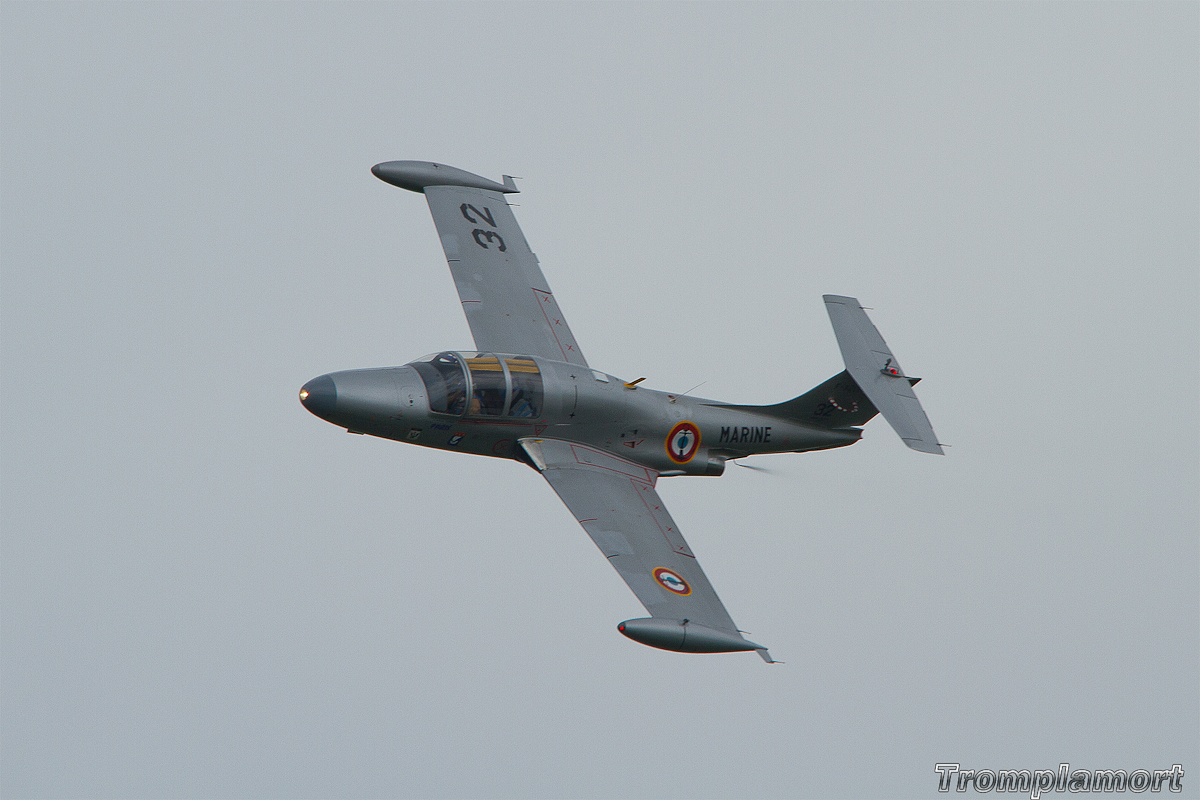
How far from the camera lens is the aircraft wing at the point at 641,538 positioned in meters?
16.8

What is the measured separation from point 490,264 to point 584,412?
3.74m

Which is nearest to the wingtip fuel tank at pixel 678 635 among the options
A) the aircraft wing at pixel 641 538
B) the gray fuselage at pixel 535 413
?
the aircraft wing at pixel 641 538

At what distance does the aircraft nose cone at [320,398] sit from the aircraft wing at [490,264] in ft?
8.97

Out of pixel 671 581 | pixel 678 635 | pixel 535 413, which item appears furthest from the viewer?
pixel 535 413

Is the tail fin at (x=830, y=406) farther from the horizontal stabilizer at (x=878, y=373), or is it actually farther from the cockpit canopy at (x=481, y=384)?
the cockpit canopy at (x=481, y=384)

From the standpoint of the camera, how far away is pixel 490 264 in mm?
21359

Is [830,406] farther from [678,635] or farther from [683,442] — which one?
[678,635]

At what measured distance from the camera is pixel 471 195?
73.7 ft

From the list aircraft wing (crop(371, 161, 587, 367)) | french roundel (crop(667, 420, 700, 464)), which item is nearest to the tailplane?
french roundel (crop(667, 420, 700, 464))

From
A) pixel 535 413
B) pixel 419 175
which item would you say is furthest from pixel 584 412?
pixel 419 175

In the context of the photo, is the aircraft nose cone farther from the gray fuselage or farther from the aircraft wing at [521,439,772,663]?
the aircraft wing at [521,439,772,663]

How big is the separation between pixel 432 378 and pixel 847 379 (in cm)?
690

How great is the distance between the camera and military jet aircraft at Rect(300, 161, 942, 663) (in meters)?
17.7

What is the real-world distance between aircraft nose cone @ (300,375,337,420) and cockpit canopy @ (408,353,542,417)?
1.36 metres
